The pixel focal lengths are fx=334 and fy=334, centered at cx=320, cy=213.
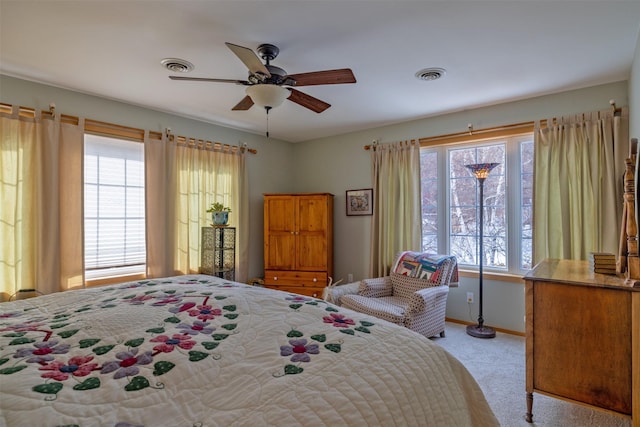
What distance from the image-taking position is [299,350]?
3.60 feet

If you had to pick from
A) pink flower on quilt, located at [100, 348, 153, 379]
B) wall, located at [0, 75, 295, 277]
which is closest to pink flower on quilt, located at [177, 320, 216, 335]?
pink flower on quilt, located at [100, 348, 153, 379]

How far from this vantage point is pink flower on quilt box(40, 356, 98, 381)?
890 mm

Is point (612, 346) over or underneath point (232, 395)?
underneath

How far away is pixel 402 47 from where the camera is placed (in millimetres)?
2434

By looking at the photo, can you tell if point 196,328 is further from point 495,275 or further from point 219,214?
point 495,275

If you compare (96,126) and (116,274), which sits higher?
(96,126)

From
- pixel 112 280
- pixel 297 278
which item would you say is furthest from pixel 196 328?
pixel 297 278

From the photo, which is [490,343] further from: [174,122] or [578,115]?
[174,122]

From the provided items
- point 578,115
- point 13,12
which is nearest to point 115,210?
point 13,12

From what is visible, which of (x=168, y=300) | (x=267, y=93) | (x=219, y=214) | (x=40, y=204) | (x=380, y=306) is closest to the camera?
(x=168, y=300)

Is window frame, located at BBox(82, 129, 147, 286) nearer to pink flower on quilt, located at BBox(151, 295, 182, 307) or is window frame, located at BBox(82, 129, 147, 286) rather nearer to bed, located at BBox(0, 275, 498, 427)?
bed, located at BBox(0, 275, 498, 427)

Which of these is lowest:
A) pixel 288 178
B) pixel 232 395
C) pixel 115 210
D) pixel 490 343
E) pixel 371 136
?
pixel 490 343

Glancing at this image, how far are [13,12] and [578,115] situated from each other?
4491mm

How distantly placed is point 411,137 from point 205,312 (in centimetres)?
364
